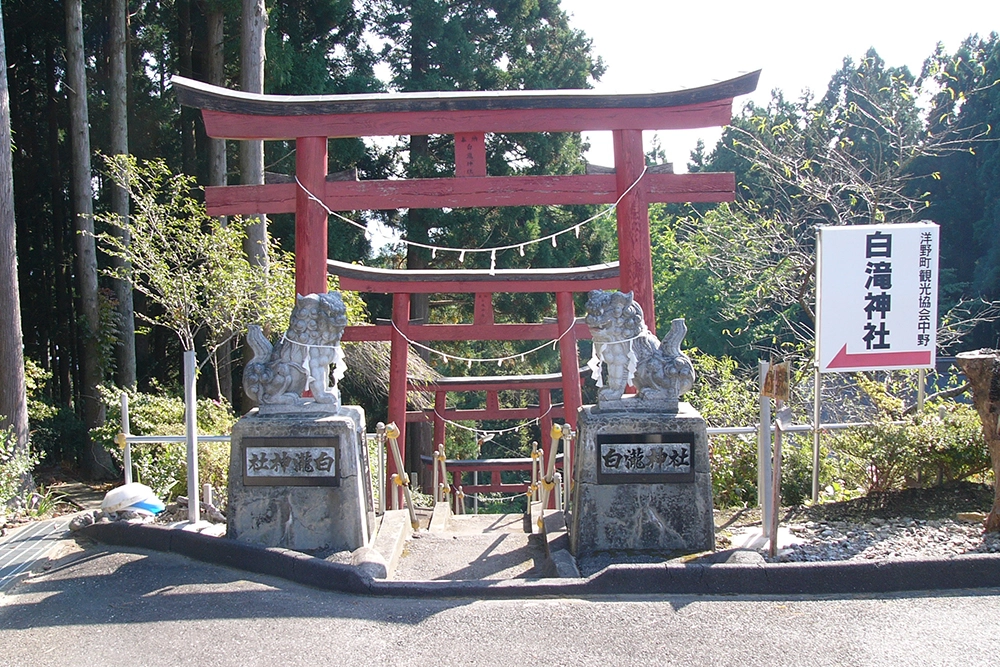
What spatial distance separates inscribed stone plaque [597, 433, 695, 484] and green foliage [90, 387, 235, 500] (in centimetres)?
394

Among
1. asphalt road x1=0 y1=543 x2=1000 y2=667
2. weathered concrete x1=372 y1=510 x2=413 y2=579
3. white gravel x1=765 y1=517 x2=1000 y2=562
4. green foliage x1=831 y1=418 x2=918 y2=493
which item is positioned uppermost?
green foliage x1=831 y1=418 x2=918 y2=493

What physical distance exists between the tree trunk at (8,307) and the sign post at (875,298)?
8086 millimetres

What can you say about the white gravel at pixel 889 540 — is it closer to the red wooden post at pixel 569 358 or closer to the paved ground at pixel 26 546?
the paved ground at pixel 26 546

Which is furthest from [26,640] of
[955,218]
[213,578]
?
[955,218]

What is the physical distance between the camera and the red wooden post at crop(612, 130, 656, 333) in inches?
258

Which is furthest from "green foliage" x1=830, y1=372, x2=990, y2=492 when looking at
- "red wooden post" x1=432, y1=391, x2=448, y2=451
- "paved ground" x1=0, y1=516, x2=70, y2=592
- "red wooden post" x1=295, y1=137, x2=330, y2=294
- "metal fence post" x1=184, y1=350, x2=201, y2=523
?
"red wooden post" x1=432, y1=391, x2=448, y2=451

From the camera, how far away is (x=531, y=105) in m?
6.57

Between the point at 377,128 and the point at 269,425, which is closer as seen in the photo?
the point at 269,425

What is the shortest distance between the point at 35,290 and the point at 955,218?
81.4 feet

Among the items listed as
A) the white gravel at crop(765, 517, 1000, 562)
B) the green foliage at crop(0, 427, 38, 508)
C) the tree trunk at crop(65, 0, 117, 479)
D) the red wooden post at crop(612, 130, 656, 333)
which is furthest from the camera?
the tree trunk at crop(65, 0, 117, 479)

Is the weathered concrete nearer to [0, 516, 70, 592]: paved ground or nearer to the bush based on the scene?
[0, 516, 70, 592]: paved ground

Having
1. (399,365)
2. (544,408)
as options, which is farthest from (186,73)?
(544,408)

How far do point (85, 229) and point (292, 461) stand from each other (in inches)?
310

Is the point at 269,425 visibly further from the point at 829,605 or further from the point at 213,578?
the point at 829,605
